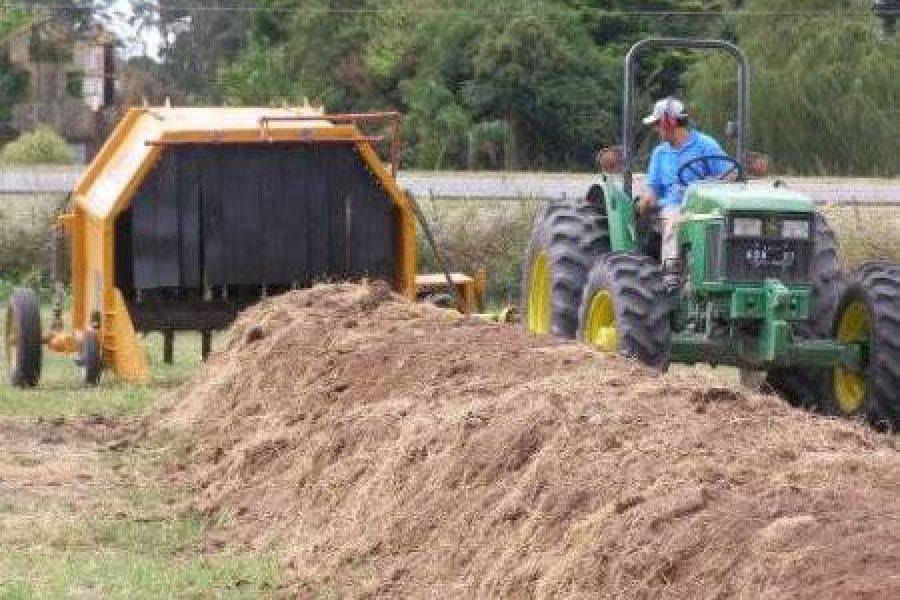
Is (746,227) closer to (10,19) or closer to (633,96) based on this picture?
(633,96)

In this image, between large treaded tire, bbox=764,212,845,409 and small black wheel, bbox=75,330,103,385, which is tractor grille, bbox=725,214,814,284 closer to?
large treaded tire, bbox=764,212,845,409

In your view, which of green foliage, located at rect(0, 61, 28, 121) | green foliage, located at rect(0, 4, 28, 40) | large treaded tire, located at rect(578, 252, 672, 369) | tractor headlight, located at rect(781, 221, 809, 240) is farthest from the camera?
green foliage, located at rect(0, 4, 28, 40)

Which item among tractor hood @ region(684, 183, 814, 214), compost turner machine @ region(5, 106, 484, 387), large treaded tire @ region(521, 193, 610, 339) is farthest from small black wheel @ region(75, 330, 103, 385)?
tractor hood @ region(684, 183, 814, 214)

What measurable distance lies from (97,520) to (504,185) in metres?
25.3

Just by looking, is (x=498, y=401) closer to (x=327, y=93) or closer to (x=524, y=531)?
(x=524, y=531)

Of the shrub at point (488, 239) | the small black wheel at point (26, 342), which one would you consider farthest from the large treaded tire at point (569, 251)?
the shrub at point (488, 239)

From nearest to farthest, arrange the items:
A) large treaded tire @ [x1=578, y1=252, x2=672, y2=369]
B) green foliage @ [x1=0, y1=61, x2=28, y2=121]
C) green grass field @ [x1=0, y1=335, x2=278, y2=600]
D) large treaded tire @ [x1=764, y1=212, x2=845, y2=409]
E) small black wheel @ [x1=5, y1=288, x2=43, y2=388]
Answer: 1. green grass field @ [x1=0, y1=335, x2=278, y2=600]
2. large treaded tire @ [x1=578, y1=252, x2=672, y2=369]
3. large treaded tire @ [x1=764, y1=212, x2=845, y2=409]
4. small black wheel @ [x1=5, y1=288, x2=43, y2=388]
5. green foliage @ [x1=0, y1=61, x2=28, y2=121]

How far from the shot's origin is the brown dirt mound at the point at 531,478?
22.9 feet

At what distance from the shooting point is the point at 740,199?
541 inches

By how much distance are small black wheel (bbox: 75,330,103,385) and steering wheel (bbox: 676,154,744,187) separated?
5.31 m

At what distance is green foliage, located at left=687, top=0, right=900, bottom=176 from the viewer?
49.0m

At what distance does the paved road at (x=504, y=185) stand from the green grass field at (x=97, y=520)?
57.2 feet

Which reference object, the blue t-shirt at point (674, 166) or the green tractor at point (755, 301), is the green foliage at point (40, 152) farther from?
the green tractor at point (755, 301)

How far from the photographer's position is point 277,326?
49.9ft
